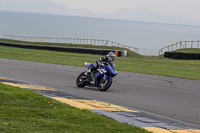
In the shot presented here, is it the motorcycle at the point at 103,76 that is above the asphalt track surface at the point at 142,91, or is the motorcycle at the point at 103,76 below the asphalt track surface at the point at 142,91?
above

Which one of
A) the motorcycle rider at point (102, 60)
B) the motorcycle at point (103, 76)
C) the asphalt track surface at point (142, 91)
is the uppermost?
the motorcycle rider at point (102, 60)

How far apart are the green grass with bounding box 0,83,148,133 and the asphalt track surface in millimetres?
2354

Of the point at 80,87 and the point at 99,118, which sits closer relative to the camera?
the point at 99,118

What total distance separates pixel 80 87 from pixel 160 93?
2.96 m

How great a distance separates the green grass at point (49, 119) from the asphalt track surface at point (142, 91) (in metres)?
2.35

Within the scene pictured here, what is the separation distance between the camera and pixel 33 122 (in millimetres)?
6379

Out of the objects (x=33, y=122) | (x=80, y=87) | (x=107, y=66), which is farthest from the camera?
(x=80, y=87)

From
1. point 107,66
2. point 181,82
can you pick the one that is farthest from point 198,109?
point 181,82

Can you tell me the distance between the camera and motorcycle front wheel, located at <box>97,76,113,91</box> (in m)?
12.9

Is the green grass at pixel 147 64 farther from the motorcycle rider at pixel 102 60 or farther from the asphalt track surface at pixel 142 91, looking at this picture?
the motorcycle rider at pixel 102 60

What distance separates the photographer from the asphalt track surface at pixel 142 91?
9.75m

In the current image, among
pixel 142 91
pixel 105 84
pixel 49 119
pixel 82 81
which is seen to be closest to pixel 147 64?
pixel 82 81

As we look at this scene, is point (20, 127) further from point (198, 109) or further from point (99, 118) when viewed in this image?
point (198, 109)

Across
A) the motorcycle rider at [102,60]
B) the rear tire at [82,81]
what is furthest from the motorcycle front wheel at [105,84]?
the rear tire at [82,81]
